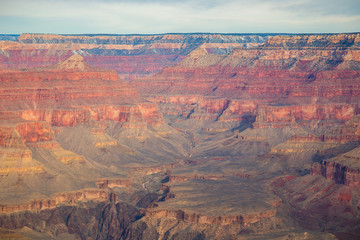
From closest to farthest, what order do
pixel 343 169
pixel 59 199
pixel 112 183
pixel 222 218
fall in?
1. pixel 222 218
2. pixel 59 199
3. pixel 343 169
4. pixel 112 183

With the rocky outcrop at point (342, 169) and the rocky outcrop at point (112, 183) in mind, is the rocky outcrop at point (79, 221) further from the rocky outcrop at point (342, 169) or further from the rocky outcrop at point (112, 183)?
the rocky outcrop at point (342, 169)

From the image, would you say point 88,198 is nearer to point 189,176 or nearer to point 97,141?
point 189,176

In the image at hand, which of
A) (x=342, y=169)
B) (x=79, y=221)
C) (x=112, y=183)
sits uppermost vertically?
(x=342, y=169)

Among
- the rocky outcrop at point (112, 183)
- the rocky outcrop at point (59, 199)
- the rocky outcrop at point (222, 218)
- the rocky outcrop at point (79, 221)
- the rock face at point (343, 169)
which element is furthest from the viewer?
the rocky outcrop at point (112, 183)

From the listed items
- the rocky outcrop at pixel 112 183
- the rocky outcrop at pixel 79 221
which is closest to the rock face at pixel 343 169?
the rocky outcrop at pixel 79 221

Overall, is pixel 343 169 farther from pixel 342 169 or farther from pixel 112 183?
pixel 112 183

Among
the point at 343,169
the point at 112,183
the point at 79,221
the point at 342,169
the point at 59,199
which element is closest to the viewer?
the point at 79,221

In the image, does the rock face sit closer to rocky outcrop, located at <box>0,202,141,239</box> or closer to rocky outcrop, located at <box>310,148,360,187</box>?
rocky outcrop, located at <box>310,148,360,187</box>

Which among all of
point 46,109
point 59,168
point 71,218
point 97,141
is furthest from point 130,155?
point 71,218

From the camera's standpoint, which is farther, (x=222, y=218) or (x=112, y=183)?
(x=112, y=183)

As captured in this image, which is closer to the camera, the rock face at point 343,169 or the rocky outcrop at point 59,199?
the rocky outcrop at point 59,199

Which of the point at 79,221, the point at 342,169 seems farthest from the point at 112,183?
the point at 342,169
